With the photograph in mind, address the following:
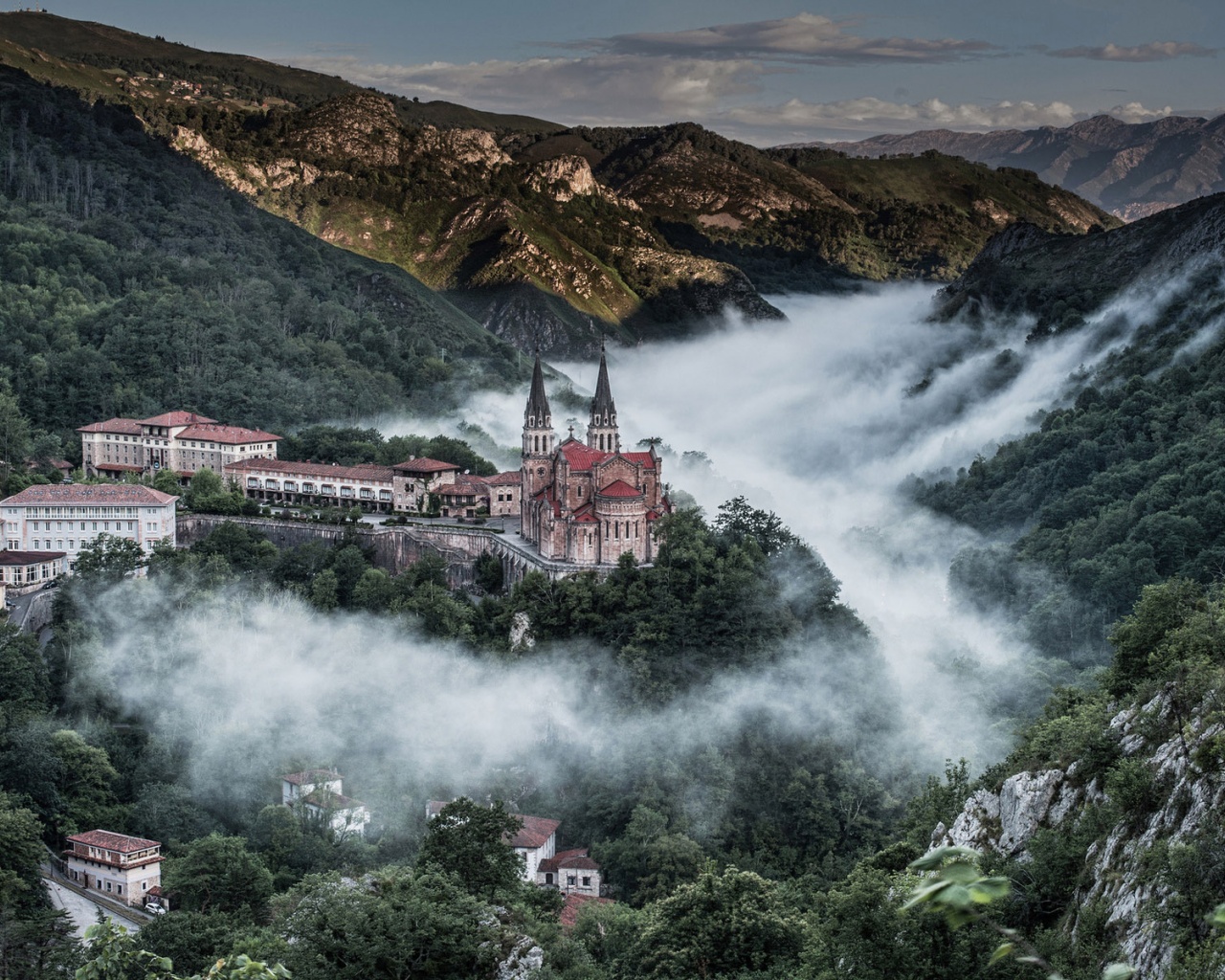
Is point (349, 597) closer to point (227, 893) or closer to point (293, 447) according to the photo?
point (293, 447)

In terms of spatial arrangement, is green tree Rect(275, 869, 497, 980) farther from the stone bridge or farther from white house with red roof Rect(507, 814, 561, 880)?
the stone bridge

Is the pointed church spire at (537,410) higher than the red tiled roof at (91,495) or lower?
higher

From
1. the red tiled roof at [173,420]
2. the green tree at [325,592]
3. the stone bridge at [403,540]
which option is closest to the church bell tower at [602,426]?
the stone bridge at [403,540]

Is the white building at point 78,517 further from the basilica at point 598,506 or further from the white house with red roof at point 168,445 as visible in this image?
the basilica at point 598,506

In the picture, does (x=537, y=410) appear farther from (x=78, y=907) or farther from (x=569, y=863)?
(x=78, y=907)

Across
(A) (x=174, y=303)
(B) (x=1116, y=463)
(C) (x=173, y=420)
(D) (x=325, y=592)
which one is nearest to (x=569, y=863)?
(D) (x=325, y=592)

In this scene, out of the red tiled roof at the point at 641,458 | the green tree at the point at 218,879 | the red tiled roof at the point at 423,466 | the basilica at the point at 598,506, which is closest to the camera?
the green tree at the point at 218,879

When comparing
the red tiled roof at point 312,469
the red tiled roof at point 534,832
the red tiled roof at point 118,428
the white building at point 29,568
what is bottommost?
the red tiled roof at point 534,832

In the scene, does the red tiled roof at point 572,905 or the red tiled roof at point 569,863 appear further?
the red tiled roof at point 569,863

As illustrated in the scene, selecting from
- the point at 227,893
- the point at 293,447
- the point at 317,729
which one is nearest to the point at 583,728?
the point at 317,729

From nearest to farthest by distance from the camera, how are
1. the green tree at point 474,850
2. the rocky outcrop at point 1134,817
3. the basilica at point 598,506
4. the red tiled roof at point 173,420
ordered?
1. the rocky outcrop at point 1134,817
2. the green tree at point 474,850
3. the basilica at point 598,506
4. the red tiled roof at point 173,420
